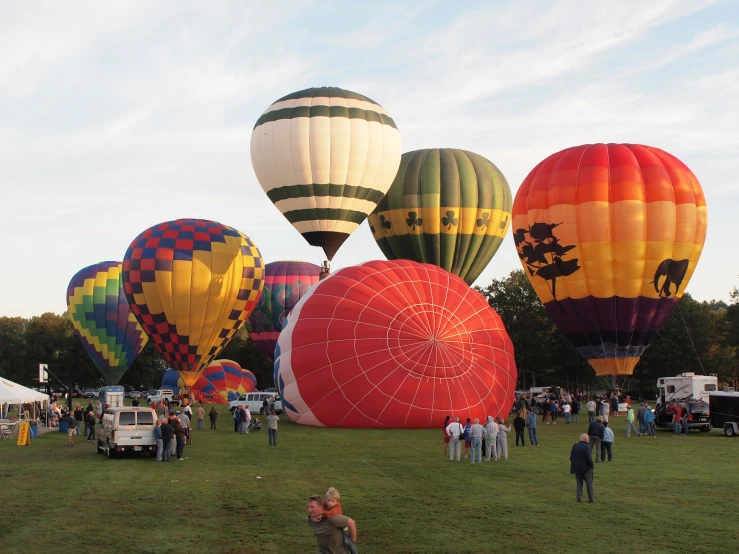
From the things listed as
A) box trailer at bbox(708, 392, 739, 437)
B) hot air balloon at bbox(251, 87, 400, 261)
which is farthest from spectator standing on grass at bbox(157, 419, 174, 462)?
hot air balloon at bbox(251, 87, 400, 261)

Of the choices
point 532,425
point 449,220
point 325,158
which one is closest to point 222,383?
point 449,220

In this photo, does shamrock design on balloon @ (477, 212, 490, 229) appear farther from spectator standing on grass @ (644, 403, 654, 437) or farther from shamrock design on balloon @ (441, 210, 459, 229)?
spectator standing on grass @ (644, 403, 654, 437)

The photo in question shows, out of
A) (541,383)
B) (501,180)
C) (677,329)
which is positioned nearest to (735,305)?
(677,329)

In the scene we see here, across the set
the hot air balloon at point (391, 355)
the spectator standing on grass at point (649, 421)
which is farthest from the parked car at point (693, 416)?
the hot air balloon at point (391, 355)

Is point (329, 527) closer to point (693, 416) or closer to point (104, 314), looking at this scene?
point (693, 416)

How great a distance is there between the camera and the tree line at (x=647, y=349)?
6744 centimetres

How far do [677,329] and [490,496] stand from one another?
183 ft

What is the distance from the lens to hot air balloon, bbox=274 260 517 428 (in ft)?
104

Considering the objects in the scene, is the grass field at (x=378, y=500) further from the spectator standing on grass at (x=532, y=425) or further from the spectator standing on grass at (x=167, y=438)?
the spectator standing on grass at (x=532, y=425)

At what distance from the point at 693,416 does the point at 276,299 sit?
4037 cm

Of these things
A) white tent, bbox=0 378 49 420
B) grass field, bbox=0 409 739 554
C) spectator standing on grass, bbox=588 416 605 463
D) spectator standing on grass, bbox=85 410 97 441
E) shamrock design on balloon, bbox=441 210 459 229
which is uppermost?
shamrock design on balloon, bbox=441 210 459 229

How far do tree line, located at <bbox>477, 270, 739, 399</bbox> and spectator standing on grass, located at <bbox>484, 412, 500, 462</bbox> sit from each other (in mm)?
43780

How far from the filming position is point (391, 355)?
105 ft

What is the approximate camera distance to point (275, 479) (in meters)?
18.8
